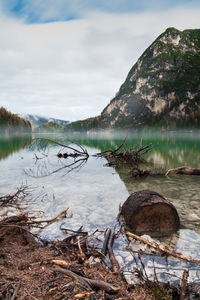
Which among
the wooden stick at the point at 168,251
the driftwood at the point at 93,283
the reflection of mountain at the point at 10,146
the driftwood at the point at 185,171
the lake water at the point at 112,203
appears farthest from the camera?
the reflection of mountain at the point at 10,146

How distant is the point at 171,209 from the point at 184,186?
5.77 m

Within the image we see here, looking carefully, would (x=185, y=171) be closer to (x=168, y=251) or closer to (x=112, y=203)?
(x=112, y=203)

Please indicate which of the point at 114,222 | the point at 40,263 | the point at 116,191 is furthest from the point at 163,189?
the point at 40,263

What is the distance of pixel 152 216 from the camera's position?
5.50 m

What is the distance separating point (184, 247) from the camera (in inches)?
183

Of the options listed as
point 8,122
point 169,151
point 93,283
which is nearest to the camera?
point 93,283

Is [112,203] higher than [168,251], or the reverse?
[168,251]

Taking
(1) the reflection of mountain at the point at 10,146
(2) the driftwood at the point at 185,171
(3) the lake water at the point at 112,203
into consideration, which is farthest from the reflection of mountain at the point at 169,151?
(1) the reflection of mountain at the point at 10,146

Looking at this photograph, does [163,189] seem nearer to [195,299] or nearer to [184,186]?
[184,186]

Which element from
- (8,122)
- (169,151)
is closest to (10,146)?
(169,151)

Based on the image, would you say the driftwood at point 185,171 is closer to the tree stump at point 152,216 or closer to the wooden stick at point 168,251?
the tree stump at point 152,216

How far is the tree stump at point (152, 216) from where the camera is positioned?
5.42 m

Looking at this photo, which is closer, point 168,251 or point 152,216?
point 168,251

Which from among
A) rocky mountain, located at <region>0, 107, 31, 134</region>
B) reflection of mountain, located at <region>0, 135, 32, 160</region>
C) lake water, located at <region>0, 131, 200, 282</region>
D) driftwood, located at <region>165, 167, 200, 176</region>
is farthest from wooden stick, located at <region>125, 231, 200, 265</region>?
rocky mountain, located at <region>0, 107, 31, 134</region>
